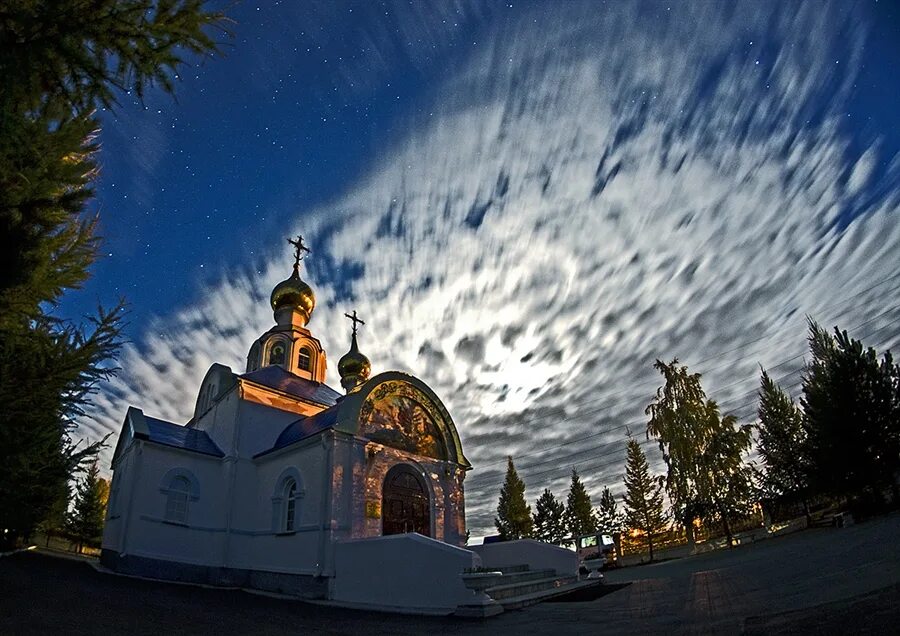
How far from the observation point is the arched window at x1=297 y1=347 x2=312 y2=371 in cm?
2269

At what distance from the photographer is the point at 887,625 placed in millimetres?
3137

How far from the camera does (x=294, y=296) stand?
2361cm

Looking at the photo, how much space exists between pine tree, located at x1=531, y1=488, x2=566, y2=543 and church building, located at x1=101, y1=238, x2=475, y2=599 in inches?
1425

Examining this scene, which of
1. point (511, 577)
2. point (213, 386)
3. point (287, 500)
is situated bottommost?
point (511, 577)

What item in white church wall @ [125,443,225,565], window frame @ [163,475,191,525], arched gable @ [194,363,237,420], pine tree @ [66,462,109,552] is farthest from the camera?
pine tree @ [66,462,109,552]

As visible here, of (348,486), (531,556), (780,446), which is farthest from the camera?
(780,446)

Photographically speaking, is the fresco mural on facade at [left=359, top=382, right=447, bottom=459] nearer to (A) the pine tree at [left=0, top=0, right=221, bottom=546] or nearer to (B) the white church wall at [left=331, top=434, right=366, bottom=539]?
(B) the white church wall at [left=331, top=434, right=366, bottom=539]

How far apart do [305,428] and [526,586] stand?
879cm

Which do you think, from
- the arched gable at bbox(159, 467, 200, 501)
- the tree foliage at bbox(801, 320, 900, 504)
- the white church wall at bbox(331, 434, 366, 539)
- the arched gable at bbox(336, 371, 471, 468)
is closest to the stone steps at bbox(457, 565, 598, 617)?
the white church wall at bbox(331, 434, 366, 539)

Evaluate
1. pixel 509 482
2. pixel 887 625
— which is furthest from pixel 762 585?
pixel 509 482

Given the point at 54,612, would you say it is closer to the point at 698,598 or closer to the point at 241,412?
the point at 698,598

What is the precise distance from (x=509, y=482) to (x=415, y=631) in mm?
41604

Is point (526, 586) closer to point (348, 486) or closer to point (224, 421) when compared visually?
point (348, 486)

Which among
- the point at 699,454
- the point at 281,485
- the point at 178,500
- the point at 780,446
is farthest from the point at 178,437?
the point at 780,446
